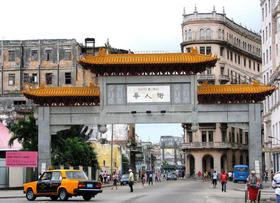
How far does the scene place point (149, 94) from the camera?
4078 cm

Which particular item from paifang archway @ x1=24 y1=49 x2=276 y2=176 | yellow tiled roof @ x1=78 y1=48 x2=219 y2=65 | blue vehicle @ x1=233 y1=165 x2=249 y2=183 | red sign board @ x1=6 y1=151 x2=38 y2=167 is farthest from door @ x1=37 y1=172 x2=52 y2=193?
blue vehicle @ x1=233 y1=165 x2=249 y2=183

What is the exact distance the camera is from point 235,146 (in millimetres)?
92000

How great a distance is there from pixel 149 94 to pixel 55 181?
14582 mm

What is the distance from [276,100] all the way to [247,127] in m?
20.8

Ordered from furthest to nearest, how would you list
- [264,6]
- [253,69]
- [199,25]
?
1. [253,69]
2. [199,25]
3. [264,6]

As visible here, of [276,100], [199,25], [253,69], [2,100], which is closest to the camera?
[276,100]

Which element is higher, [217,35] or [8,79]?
[217,35]

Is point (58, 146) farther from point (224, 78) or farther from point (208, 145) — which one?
point (224, 78)

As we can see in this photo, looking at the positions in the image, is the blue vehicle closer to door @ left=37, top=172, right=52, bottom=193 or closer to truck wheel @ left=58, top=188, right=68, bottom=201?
door @ left=37, top=172, right=52, bottom=193

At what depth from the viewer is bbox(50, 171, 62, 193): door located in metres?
27.8

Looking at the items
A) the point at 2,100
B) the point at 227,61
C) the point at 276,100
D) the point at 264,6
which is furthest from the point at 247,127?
the point at 227,61

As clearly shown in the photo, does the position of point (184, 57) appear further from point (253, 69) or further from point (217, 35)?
point (253, 69)

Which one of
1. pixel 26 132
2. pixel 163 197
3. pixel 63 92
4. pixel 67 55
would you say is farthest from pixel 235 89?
pixel 67 55

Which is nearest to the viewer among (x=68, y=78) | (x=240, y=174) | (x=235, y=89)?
(x=235, y=89)
